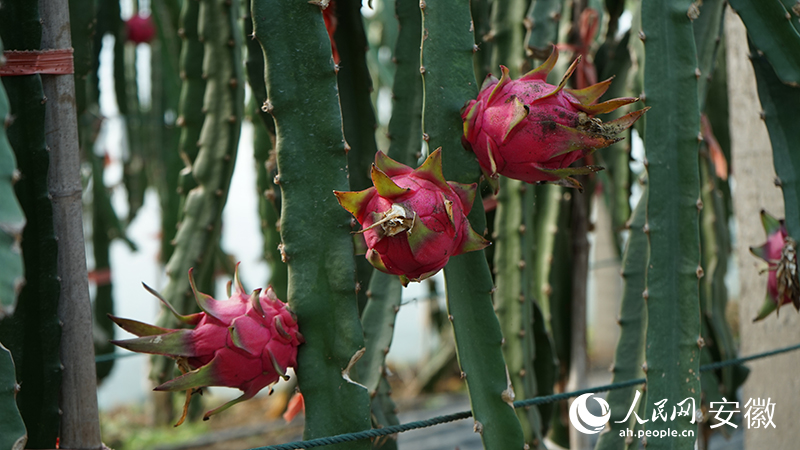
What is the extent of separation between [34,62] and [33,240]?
0.20 metres

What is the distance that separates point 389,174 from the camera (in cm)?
68

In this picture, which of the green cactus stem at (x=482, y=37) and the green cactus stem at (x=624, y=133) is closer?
the green cactus stem at (x=482, y=37)

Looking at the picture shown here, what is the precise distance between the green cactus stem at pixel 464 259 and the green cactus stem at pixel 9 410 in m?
0.45

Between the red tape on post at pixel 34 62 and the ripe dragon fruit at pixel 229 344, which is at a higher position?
the red tape on post at pixel 34 62

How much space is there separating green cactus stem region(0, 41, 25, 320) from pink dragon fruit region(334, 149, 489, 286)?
0.28 m

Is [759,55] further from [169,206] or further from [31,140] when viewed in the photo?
[169,206]

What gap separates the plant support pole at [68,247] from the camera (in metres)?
0.73

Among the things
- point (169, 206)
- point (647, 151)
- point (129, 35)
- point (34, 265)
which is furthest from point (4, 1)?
point (129, 35)

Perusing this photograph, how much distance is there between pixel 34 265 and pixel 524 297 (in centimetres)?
74

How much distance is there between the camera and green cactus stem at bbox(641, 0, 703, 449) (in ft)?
2.77

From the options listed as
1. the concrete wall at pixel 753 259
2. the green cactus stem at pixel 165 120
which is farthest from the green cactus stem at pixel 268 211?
the concrete wall at pixel 753 259

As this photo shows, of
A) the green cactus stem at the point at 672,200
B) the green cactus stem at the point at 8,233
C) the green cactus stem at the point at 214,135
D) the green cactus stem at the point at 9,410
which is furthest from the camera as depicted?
the green cactus stem at the point at 214,135

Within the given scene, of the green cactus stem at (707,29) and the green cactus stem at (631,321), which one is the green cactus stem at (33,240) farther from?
the green cactus stem at (707,29)

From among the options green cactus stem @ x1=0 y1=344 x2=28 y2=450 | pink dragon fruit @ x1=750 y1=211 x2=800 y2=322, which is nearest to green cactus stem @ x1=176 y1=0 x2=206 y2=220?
green cactus stem @ x1=0 y1=344 x2=28 y2=450
